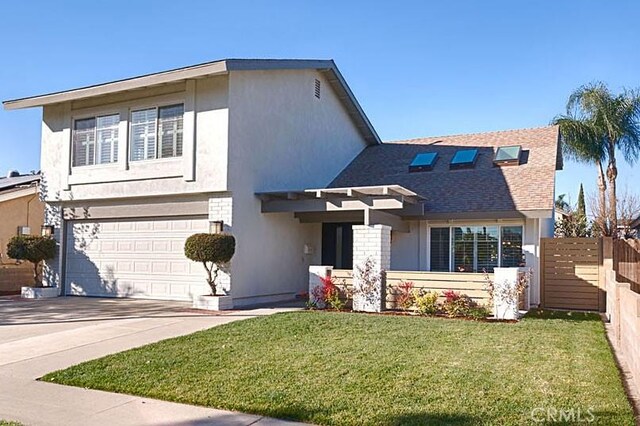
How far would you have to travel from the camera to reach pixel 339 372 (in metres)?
6.48

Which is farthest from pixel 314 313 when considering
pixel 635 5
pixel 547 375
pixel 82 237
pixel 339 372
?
pixel 635 5

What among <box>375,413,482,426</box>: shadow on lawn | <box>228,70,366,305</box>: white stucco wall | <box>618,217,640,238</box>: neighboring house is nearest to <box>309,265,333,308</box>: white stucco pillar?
<box>228,70,366,305</box>: white stucco wall

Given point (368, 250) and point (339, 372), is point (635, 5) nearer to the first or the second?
point (368, 250)

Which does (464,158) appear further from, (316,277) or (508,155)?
(316,277)

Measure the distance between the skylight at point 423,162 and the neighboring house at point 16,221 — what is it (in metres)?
12.8

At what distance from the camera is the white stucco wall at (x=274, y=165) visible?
13672mm

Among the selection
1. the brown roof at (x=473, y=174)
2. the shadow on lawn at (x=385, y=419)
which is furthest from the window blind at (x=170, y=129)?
the shadow on lawn at (x=385, y=419)

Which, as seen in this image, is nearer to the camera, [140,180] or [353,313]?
[353,313]

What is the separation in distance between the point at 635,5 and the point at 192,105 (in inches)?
430

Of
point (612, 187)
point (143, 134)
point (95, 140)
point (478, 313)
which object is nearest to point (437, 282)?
point (478, 313)

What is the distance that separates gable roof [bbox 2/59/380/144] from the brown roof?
2.46 metres

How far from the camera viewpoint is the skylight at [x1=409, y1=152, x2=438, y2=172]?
17.8 m

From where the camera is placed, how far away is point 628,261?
44.5ft

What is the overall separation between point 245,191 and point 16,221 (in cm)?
1016
